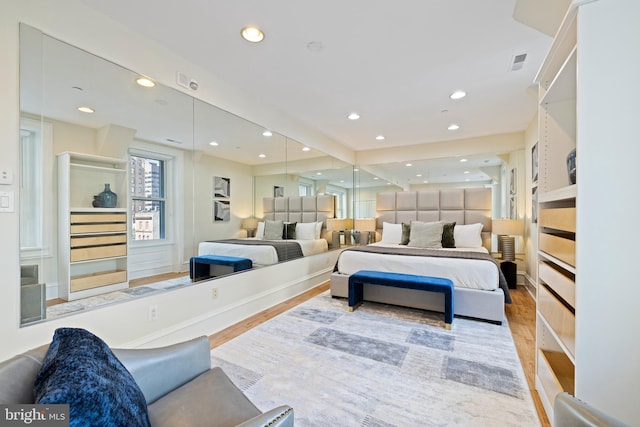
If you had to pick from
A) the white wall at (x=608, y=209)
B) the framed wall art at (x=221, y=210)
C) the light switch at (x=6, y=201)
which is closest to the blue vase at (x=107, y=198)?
the light switch at (x=6, y=201)

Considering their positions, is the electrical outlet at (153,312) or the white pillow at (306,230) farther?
the white pillow at (306,230)

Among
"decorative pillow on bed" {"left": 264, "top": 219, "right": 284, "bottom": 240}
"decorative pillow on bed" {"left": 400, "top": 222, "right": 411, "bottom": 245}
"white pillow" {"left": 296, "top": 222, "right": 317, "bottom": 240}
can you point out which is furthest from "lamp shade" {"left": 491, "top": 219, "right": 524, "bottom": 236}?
"decorative pillow on bed" {"left": 264, "top": 219, "right": 284, "bottom": 240}

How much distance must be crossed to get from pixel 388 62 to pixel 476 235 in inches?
121

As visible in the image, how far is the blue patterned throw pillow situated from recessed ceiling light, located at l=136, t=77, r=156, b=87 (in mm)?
1976

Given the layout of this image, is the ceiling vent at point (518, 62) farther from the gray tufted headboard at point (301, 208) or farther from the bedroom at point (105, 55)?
the gray tufted headboard at point (301, 208)

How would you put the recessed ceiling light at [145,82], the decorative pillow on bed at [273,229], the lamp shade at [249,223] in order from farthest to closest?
the decorative pillow on bed at [273,229], the lamp shade at [249,223], the recessed ceiling light at [145,82]

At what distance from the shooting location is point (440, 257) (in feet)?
11.0

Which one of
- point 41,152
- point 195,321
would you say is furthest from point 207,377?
point 41,152

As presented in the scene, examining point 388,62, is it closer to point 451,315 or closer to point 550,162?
point 550,162

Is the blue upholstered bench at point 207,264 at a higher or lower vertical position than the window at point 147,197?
lower

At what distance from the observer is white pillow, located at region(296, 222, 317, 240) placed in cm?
421

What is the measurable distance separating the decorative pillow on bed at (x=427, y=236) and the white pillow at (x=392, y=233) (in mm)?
334

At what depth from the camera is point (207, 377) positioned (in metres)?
1.25

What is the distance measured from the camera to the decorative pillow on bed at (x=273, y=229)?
12.0 feet
